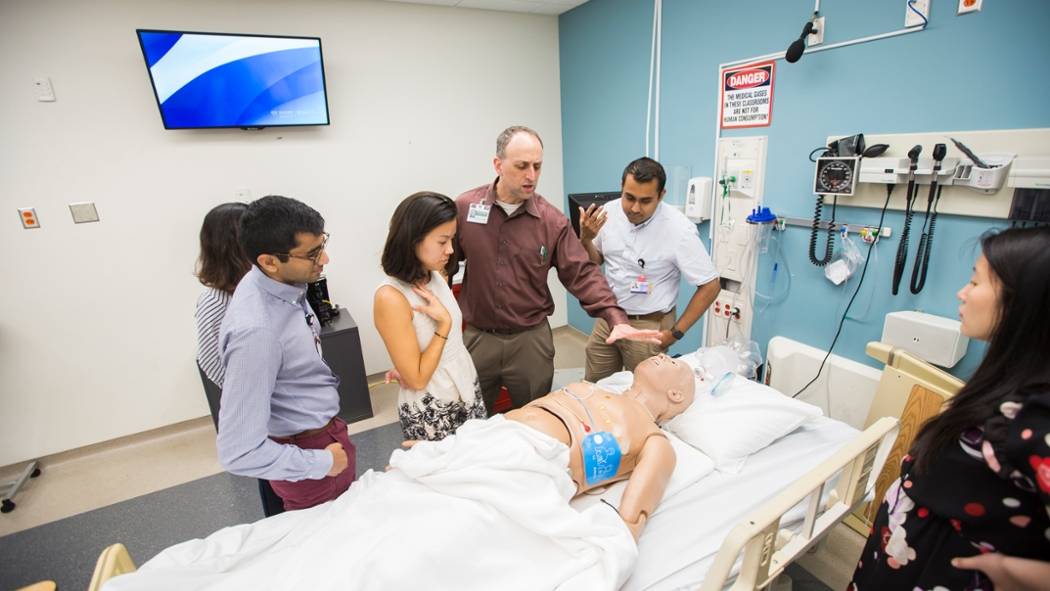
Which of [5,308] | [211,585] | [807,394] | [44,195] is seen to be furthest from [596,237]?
[5,308]

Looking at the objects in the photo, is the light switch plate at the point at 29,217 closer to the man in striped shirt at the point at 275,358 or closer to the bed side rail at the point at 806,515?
the man in striped shirt at the point at 275,358

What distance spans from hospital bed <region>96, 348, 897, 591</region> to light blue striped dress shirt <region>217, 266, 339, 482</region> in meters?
0.35

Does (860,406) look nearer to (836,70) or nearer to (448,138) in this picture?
(836,70)

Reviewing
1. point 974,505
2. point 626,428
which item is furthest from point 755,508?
point 974,505

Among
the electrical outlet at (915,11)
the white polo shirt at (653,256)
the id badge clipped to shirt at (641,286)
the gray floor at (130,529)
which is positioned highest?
the electrical outlet at (915,11)

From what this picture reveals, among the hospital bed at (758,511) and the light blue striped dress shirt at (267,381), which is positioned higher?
the light blue striped dress shirt at (267,381)

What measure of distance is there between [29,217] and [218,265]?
6.55ft

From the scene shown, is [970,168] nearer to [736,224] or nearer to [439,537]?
[736,224]

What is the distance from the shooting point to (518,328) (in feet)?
6.97

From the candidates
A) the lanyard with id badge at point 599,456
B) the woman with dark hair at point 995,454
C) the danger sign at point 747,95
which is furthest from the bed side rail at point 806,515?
the danger sign at point 747,95

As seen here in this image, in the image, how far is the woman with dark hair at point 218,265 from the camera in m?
1.56

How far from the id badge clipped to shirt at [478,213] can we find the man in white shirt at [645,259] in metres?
0.57

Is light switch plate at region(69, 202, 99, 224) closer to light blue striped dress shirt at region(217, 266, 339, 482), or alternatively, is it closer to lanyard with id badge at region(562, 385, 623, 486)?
light blue striped dress shirt at region(217, 266, 339, 482)

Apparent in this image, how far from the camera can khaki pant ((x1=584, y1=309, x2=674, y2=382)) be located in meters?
2.41
